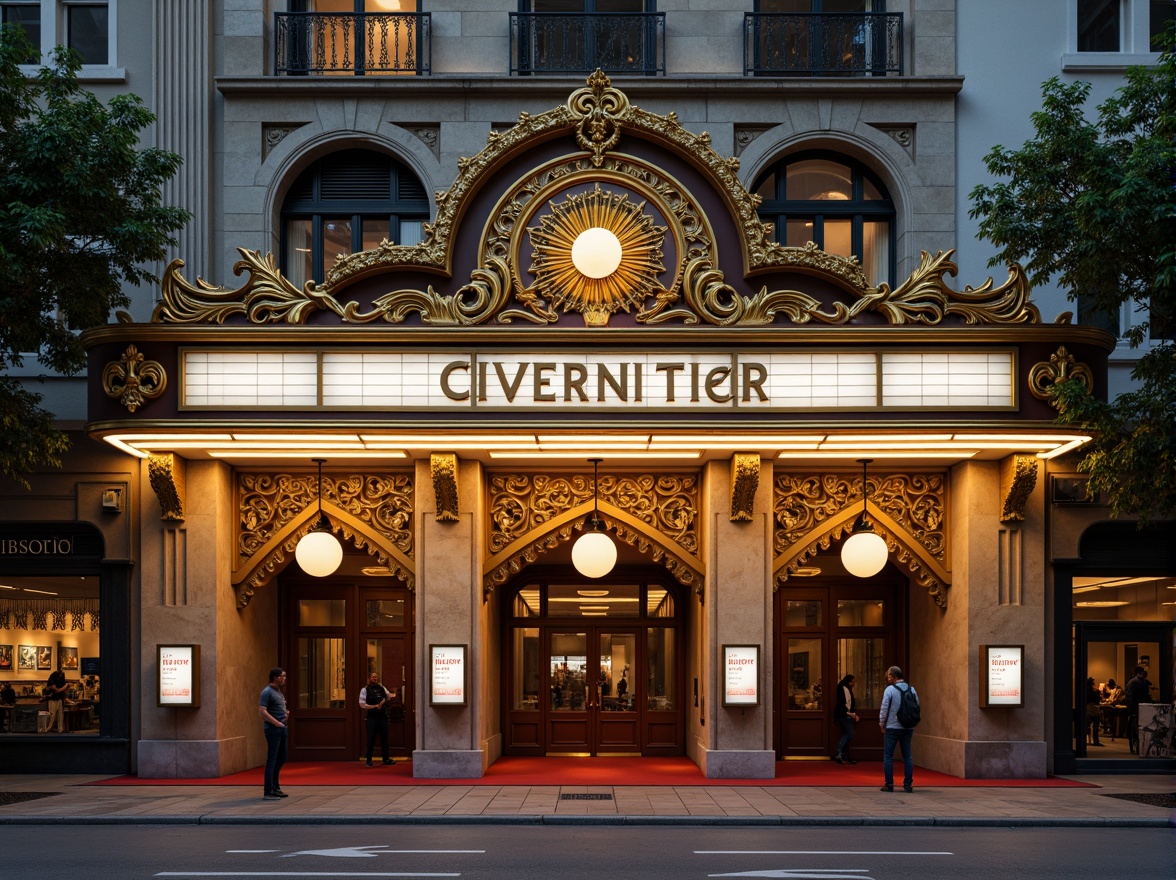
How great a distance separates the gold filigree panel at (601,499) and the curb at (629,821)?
5185 millimetres

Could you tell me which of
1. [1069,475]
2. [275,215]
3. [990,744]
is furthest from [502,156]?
[990,744]

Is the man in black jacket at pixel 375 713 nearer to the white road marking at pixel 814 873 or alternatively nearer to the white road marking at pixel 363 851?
the white road marking at pixel 363 851

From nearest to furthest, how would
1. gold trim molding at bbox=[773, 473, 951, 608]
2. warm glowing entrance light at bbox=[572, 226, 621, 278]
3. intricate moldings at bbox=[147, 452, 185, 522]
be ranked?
warm glowing entrance light at bbox=[572, 226, 621, 278]
intricate moldings at bbox=[147, 452, 185, 522]
gold trim molding at bbox=[773, 473, 951, 608]

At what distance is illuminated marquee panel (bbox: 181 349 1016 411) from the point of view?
54.3 ft

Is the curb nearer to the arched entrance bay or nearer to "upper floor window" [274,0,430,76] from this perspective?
the arched entrance bay

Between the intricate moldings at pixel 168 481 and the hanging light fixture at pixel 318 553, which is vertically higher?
the intricate moldings at pixel 168 481

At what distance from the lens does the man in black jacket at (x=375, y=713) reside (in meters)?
19.3

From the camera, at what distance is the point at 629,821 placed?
14297 mm

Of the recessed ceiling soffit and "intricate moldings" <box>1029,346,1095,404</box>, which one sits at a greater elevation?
the recessed ceiling soffit

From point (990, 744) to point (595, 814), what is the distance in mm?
6889

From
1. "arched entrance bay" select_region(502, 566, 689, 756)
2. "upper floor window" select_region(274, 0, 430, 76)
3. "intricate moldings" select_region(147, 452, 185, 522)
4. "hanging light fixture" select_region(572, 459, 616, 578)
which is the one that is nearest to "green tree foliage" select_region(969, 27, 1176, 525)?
"hanging light fixture" select_region(572, 459, 616, 578)

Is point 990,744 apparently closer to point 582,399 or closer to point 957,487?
point 957,487

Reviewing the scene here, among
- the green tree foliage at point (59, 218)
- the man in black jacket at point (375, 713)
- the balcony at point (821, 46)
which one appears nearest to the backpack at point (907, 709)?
the man in black jacket at point (375, 713)

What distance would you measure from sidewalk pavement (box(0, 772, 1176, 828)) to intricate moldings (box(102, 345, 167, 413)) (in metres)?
5.33
